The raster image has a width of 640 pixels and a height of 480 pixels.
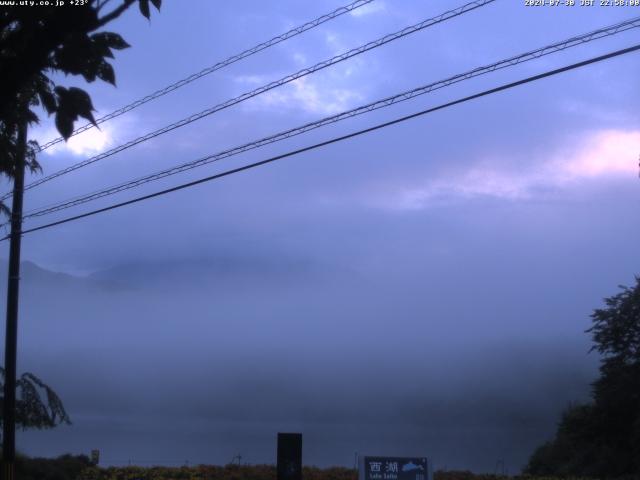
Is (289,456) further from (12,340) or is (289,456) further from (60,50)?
(60,50)

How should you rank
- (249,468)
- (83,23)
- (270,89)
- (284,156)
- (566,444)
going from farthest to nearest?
(566,444)
(249,468)
(270,89)
(284,156)
(83,23)

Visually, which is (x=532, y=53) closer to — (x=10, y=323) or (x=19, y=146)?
(x=19, y=146)

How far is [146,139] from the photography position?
58.3 ft

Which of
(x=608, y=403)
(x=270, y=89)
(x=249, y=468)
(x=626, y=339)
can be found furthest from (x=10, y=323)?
(x=626, y=339)

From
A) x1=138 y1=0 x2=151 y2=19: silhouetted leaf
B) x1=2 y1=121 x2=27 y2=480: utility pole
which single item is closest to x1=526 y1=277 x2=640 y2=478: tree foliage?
x1=2 y1=121 x2=27 y2=480: utility pole

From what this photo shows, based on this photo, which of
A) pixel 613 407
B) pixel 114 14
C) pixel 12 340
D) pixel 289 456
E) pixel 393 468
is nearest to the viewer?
pixel 114 14

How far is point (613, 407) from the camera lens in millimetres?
28938

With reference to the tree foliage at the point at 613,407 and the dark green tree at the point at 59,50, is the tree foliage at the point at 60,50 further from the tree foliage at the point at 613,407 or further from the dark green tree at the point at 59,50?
the tree foliage at the point at 613,407

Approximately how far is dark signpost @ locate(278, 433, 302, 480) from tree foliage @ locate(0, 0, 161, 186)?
33.5 feet

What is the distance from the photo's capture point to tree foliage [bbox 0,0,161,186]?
4.90 metres

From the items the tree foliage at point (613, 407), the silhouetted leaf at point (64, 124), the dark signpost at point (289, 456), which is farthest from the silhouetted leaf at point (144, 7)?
the tree foliage at point (613, 407)

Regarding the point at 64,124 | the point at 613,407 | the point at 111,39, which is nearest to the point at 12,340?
the point at 111,39

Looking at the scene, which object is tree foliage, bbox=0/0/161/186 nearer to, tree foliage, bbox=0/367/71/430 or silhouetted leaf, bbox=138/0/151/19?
silhouetted leaf, bbox=138/0/151/19

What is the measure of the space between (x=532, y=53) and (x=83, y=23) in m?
8.73
